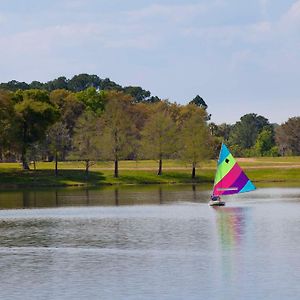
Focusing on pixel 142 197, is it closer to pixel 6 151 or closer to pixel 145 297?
pixel 6 151

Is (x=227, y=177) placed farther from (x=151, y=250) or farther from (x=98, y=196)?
(x=151, y=250)

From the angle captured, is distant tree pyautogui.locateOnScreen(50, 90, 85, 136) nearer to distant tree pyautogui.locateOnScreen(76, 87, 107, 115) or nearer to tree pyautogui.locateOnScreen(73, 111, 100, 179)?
distant tree pyautogui.locateOnScreen(76, 87, 107, 115)

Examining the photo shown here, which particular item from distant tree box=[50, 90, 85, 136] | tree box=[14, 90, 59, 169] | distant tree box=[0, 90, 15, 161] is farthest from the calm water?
distant tree box=[50, 90, 85, 136]

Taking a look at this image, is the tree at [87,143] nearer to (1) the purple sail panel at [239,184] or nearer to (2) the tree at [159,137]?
(2) the tree at [159,137]

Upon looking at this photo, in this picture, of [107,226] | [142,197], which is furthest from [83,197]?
[107,226]

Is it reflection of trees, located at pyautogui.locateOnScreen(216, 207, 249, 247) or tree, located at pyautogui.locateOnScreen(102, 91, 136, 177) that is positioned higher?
tree, located at pyautogui.locateOnScreen(102, 91, 136, 177)

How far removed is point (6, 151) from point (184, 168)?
88.4ft

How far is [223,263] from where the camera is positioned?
43562 millimetres

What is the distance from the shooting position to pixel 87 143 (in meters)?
133

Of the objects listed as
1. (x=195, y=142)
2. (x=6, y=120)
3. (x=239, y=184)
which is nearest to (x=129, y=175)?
(x=195, y=142)

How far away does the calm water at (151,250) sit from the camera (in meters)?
37.3

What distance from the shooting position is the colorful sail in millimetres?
83750

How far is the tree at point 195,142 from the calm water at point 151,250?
47.6m

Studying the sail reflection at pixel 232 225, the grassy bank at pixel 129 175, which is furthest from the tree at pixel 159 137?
the sail reflection at pixel 232 225
